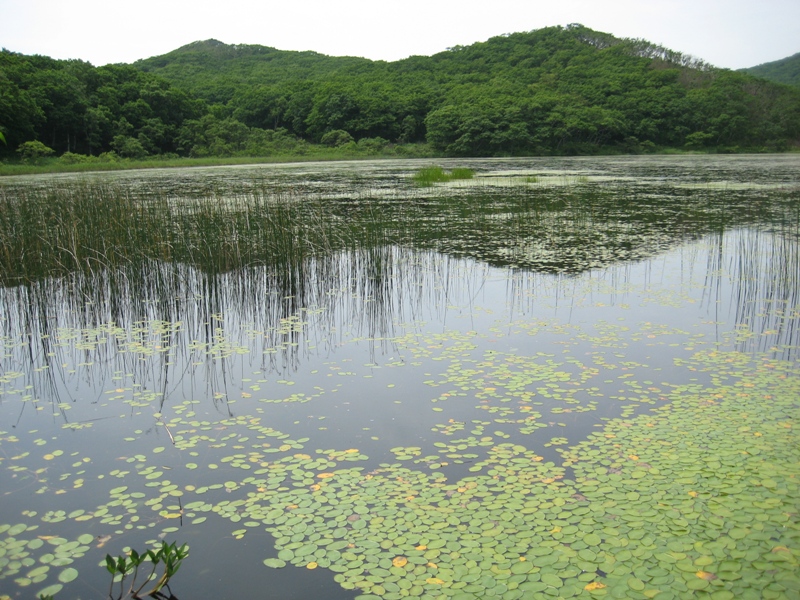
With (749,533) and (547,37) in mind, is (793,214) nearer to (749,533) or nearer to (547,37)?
(749,533)

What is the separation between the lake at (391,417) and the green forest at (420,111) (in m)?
25.3

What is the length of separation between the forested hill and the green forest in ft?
123

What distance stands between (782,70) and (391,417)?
4343 inches

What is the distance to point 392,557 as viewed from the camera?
6.40 ft

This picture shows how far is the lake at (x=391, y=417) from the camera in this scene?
1.94m

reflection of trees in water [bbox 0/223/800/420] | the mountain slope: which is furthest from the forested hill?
reflection of trees in water [bbox 0/223/800/420]

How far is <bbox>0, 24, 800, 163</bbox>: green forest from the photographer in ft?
105

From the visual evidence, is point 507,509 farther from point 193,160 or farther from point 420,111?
point 420,111

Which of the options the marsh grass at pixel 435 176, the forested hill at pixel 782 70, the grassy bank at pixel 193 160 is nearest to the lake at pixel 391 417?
the marsh grass at pixel 435 176

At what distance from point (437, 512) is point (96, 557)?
113 centimetres

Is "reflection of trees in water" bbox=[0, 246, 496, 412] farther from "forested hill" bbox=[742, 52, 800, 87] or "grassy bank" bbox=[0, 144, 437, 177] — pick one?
"forested hill" bbox=[742, 52, 800, 87]

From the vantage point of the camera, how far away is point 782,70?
91062mm

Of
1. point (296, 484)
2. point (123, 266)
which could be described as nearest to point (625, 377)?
point (296, 484)

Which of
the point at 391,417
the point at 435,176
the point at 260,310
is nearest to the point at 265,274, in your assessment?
the point at 260,310
